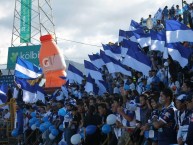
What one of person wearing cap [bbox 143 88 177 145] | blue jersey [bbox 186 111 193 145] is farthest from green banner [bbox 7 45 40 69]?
blue jersey [bbox 186 111 193 145]

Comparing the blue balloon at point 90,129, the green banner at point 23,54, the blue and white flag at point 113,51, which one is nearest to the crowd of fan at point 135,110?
the blue balloon at point 90,129

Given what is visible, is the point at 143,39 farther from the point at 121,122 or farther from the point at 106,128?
the point at 121,122

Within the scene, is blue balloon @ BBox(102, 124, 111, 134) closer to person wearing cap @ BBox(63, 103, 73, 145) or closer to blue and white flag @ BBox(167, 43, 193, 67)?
person wearing cap @ BBox(63, 103, 73, 145)

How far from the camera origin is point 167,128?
26.0 ft

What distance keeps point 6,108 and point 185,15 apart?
31.3 ft

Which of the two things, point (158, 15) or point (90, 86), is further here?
point (158, 15)

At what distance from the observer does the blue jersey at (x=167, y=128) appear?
7.86m

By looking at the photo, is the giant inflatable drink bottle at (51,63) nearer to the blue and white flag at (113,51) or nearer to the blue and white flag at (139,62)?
the blue and white flag at (113,51)

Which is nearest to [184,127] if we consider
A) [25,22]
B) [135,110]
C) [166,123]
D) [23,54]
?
[166,123]

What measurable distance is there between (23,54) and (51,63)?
14.0 meters

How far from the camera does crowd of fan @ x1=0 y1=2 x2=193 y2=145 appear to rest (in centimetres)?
789

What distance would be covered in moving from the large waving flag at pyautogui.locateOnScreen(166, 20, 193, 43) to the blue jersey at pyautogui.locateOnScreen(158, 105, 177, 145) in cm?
507

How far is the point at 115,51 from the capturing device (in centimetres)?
1881

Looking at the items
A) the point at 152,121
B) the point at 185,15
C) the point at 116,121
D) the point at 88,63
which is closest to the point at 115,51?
the point at 88,63
